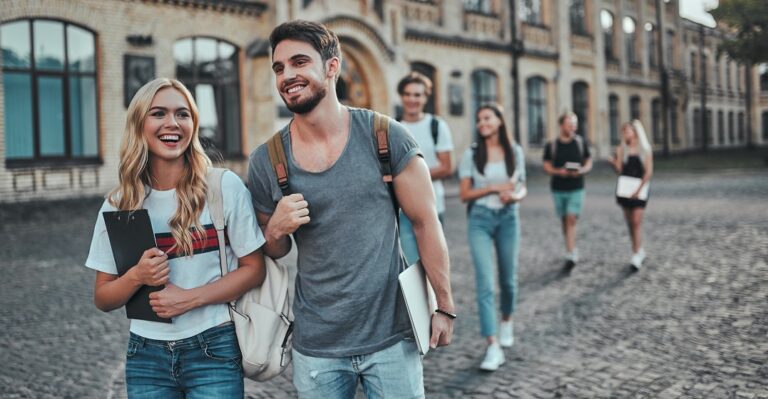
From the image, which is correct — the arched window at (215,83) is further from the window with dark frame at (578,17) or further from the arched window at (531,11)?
the window with dark frame at (578,17)

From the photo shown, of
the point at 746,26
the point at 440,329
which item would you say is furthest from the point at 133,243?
the point at 746,26

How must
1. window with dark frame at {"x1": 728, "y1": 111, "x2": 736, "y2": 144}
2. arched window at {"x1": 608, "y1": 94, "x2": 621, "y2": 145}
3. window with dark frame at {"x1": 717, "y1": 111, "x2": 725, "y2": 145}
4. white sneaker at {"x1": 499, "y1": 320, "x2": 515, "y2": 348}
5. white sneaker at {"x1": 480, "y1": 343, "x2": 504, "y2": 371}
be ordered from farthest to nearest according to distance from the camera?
window with dark frame at {"x1": 728, "y1": 111, "x2": 736, "y2": 144}
window with dark frame at {"x1": 717, "y1": 111, "x2": 725, "y2": 145}
arched window at {"x1": 608, "y1": 94, "x2": 621, "y2": 145}
white sneaker at {"x1": 499, "y1": 320, "x2": 515, "y2": 348}
white sneaker at {"x1": 480, "y1": 343, "x2": 504, "y2": 371}

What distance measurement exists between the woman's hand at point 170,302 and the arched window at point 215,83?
1468 centimetres

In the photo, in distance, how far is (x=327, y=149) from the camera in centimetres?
242

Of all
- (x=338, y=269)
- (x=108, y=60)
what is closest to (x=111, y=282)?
(x=338, y=269)

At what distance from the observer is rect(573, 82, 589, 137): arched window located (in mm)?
30859

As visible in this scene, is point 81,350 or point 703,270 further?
point 703,270

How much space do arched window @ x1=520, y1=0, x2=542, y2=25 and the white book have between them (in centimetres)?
2011

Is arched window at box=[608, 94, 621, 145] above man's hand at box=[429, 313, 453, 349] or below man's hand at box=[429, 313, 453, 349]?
above

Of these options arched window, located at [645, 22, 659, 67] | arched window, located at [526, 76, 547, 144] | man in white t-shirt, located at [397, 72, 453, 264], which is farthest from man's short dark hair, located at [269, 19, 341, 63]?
arched window, located at [645, 22, 659, 67]

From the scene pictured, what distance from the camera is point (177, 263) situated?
7.94 feet

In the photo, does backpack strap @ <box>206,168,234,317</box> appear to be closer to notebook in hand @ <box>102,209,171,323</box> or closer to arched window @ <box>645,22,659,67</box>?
notebook in hand @ <box>102,209,171,323</box>

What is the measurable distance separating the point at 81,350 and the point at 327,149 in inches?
156

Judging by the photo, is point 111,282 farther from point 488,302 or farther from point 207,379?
point 488,302
